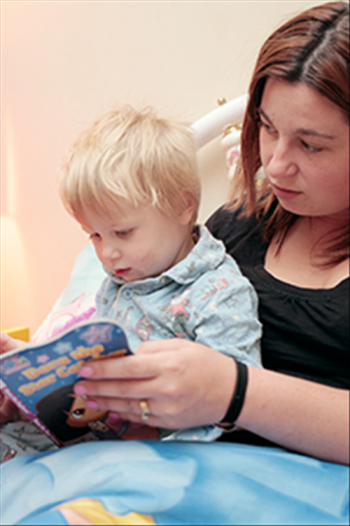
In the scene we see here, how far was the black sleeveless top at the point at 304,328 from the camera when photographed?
35.9 inches

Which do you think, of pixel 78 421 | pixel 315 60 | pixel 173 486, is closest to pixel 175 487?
pixel 173 486

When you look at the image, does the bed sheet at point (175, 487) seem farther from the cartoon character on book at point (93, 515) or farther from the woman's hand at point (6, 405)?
the woman's hand at point (6, 405)

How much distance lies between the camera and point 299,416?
31.1 inches

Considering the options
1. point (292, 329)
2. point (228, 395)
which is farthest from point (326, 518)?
point (292, 329)

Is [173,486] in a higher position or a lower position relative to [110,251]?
lower

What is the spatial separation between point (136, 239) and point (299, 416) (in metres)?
0.38

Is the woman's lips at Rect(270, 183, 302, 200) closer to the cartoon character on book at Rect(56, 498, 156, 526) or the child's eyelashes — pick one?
the child's eyelashes

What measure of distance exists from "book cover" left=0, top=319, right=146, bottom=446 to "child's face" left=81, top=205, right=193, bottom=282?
0.25 metres

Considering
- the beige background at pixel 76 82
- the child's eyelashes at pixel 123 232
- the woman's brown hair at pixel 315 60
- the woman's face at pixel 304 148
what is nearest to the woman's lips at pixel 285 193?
the woman's face at pixel 304 148

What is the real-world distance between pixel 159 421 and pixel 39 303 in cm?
173

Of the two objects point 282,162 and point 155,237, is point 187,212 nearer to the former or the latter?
point 155,237

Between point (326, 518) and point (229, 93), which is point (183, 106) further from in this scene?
point (326, 518)

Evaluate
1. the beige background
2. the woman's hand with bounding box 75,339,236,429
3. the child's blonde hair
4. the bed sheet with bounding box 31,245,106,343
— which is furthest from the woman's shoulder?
the beige background

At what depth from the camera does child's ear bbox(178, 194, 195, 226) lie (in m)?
1.01
